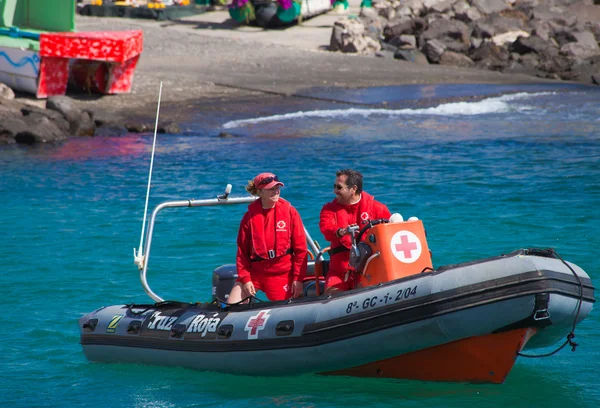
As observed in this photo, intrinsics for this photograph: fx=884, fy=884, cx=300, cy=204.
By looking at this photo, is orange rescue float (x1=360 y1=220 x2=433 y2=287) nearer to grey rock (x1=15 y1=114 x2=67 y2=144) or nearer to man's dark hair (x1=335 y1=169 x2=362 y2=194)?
man's dark hair (x1=335 y1=169 x2=362 y2=194)

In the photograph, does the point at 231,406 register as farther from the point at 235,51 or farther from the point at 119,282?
the point at 235,51

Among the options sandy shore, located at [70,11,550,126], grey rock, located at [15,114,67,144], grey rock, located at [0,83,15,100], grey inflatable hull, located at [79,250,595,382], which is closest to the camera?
grey inflatable hull, located at [79,250,595,382]

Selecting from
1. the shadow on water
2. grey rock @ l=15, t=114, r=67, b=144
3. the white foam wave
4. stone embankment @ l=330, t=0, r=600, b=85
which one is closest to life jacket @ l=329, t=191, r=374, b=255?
the shadow on water

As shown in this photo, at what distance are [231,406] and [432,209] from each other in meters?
5.94

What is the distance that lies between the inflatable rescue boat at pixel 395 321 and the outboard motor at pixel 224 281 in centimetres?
22

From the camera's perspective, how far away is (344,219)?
20.6ft

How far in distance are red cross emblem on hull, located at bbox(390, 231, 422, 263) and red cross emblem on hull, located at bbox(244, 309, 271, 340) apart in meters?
0.98

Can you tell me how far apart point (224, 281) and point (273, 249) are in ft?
2.20

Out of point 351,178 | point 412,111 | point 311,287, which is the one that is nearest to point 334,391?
point 311,287

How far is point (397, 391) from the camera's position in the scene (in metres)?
6.04

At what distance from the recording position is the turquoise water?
20.9ft

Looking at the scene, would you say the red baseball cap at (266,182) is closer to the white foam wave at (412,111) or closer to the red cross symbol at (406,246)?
the red cross symbol at (406,246)

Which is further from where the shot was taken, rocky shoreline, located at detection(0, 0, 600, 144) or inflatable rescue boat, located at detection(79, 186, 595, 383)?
rocky shoreline, located at detection(0, 0, 600, 144)

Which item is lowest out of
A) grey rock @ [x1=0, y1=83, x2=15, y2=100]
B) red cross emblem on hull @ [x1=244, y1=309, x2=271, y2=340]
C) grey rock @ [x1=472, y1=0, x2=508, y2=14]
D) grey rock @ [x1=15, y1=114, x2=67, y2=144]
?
grey rock @ [x1=15, y1=114, x2=67, y2=144]
